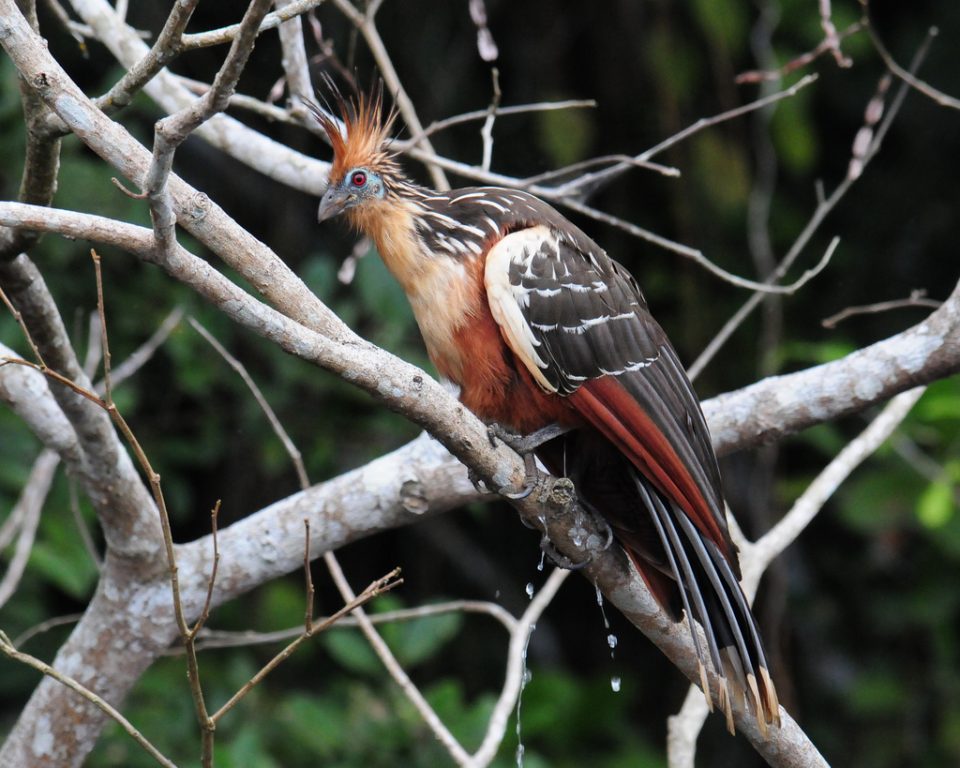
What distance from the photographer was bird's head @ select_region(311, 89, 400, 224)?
281cm

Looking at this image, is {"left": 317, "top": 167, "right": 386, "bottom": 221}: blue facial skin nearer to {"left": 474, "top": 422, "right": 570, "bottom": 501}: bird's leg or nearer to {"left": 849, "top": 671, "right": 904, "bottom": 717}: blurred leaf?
{"left": 474, "top": 422, "right": 570, "bottom": 501}: bird's leg

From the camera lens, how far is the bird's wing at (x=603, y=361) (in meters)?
2.56

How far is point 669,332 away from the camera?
525cm

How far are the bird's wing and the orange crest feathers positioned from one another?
0.40m

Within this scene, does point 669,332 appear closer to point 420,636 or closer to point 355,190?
point 420,636

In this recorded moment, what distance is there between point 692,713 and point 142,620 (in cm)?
134

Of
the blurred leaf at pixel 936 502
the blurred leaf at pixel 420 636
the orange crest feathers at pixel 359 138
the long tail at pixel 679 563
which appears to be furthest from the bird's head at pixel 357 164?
the blurred leaf at pixel 936 502

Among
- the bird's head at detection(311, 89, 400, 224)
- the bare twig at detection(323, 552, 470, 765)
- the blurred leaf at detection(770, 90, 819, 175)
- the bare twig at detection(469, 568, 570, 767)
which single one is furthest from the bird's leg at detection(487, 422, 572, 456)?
the blurred leaf at detection(770, 90, 819, 175)

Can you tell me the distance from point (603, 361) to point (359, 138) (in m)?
0.78

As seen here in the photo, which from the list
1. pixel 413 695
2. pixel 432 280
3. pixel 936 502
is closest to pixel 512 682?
pixel 413 695

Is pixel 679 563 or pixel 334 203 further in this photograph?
pixel 334 203

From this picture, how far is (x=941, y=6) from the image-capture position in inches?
201

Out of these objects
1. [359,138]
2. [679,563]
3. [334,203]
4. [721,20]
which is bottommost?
[679,563]

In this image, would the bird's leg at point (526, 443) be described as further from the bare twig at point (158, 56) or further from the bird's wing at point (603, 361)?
the bare twig at point (158, 56)
